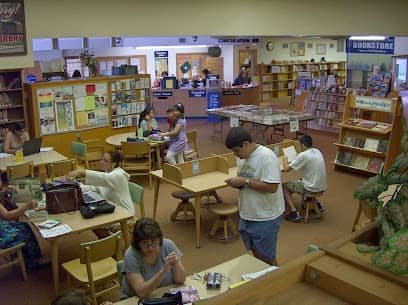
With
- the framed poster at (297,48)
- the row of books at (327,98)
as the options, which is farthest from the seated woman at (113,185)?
the framed poster at (297,48)

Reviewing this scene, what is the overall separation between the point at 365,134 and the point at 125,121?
16.7 ft

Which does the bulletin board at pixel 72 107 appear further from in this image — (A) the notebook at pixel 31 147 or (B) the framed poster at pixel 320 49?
(B) the framed poster at pixel 320 49

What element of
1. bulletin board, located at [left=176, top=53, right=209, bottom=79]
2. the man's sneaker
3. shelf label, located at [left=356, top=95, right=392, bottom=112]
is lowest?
the man's sneaker

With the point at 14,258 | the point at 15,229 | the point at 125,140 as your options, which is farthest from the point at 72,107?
the point at 15,229

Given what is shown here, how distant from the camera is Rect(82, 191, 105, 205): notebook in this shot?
17.9 ft

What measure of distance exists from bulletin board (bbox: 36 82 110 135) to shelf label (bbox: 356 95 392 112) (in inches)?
204

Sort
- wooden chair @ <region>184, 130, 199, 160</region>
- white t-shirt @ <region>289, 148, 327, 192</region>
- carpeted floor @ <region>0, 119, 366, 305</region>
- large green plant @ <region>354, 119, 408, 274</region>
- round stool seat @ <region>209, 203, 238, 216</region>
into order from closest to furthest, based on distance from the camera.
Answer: large green plant @ <region>354, 119, 408, 274</region> < carpeted floor @ <region>0, 119, 366, 305</region> < round stool seat @ <region>209, 203, 238, 216</region> < white t-shirt @ <region>289, 148, 327, 192</region> < wooden chair @ <region>184, 130, 199, 160</region>

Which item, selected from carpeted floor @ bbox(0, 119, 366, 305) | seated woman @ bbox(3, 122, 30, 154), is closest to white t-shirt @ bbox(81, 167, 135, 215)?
carpeted floor @ bbox(0, 119, 366, 305)

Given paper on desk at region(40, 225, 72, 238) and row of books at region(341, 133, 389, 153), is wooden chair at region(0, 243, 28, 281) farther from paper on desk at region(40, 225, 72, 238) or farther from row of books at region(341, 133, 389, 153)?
row of books at region(341, 133, 389, 153)

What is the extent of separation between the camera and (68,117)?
10023 millimetres

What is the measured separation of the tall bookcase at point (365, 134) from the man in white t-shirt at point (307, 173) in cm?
213

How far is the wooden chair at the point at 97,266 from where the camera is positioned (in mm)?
4348

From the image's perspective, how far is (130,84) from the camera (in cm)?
1089

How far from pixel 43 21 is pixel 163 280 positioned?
387 centimetres
